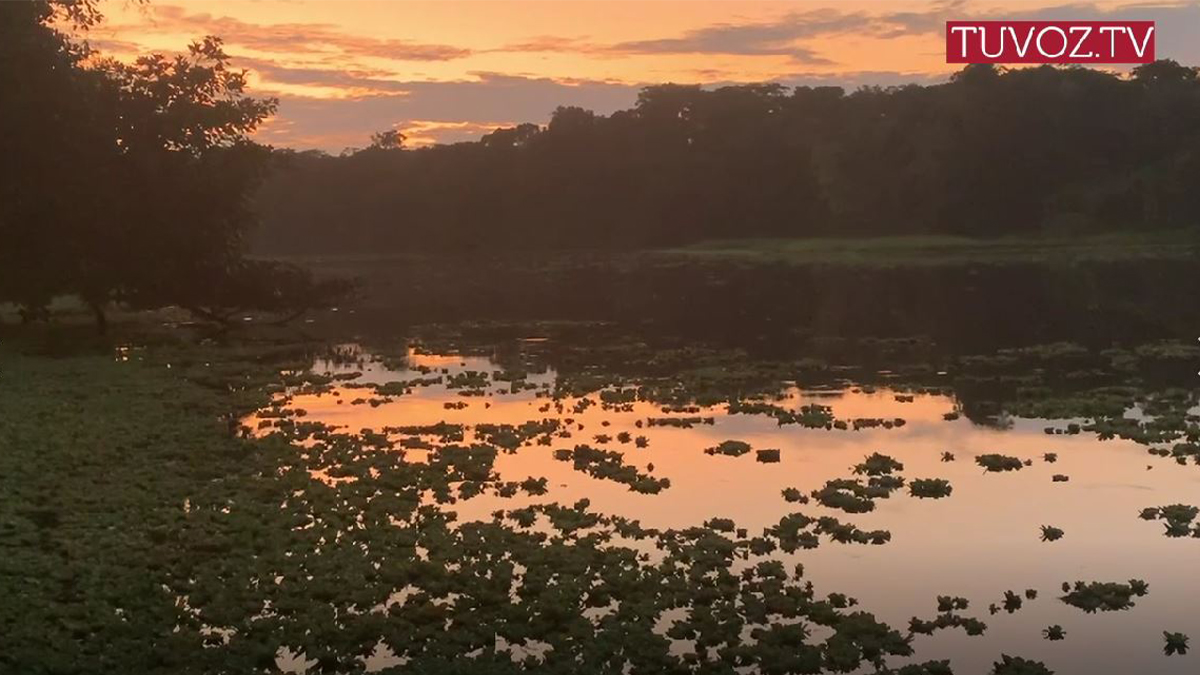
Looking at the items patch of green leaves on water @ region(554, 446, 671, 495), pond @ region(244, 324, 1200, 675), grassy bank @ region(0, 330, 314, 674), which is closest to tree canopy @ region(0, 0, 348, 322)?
grassy bank @ region(0, 330, 314, 674)

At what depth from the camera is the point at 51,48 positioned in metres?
41.1

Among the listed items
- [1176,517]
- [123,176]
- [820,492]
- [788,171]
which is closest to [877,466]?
[820,492]

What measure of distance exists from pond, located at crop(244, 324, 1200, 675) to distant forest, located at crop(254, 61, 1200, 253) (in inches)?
3652

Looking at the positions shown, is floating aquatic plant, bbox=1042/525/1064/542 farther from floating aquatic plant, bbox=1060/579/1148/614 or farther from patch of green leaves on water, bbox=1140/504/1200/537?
floating aquatic plant, bbox=1060/579/1148/614

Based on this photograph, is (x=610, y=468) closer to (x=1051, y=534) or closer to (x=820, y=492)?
(x=820, y=492)

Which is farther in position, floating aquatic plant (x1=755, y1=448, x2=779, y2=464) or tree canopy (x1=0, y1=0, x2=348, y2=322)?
tree canopy (x1=0, y1=0, x2=348, y2=322)

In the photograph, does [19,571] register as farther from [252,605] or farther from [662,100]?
[662,100]

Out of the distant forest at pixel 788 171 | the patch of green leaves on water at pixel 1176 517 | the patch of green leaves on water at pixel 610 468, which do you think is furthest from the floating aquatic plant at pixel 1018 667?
the distant forest at pixel 788 171

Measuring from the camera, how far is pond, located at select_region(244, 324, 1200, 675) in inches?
487

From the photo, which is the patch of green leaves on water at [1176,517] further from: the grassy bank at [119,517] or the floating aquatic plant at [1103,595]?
the grassy bank at [119,517]

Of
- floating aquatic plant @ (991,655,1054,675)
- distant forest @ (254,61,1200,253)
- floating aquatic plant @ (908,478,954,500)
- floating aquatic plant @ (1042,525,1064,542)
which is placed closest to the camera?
floating aquatic plant @ (991,655,1054,675)

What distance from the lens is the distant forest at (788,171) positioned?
121750 millimetres

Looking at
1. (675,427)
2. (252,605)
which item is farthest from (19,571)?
(675,427)

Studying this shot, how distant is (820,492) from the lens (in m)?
18.3
